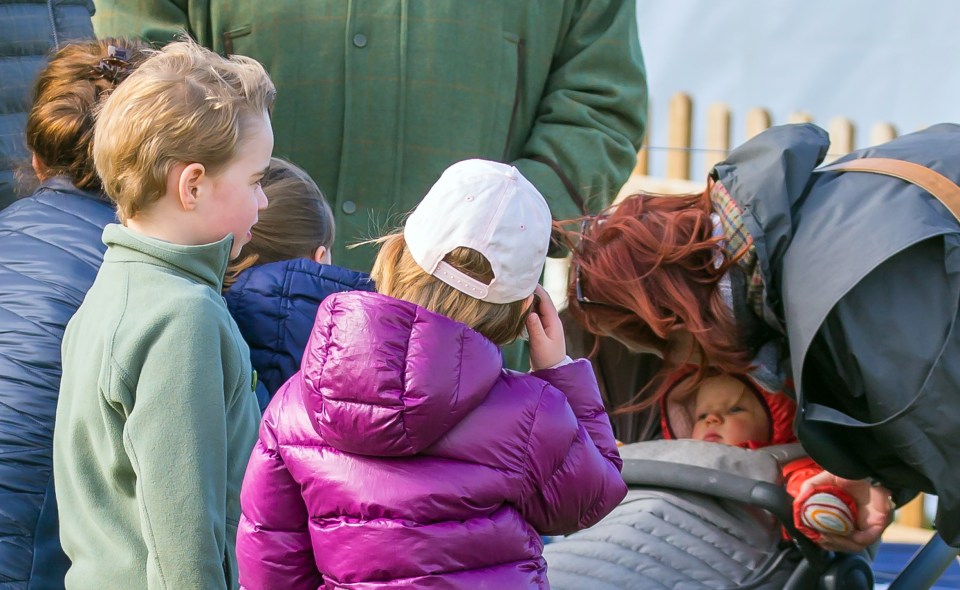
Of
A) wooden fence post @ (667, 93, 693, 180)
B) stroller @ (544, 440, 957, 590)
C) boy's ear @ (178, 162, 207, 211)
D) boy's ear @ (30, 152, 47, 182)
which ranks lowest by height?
wooden fence post @ (667, 93, 693, 180)

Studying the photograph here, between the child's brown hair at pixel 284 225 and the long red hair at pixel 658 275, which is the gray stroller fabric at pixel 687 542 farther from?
the child's brown hair at pixel 284 225

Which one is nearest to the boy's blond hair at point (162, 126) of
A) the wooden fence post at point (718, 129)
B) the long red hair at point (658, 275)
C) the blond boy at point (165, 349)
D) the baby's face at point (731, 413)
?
the blond boy at point (165, 349)

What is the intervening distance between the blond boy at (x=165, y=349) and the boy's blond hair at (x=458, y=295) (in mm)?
229

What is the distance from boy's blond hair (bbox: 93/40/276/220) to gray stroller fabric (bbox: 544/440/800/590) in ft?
2.83

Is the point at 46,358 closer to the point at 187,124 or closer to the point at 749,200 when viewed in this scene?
the point at 187,124

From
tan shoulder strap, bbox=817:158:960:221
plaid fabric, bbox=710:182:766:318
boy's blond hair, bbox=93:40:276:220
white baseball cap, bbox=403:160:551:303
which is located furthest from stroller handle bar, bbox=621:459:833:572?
boy's blond hair, bbox=93:40:276:220

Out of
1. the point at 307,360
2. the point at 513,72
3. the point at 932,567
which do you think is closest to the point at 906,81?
the point at 513,72

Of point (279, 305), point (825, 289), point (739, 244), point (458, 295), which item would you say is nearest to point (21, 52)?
point (279, 305)

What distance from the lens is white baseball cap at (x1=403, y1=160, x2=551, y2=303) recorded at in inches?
62.6

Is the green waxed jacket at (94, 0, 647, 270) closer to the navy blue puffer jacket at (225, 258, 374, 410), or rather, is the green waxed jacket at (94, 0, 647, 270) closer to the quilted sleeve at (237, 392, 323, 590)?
the navy blue puffer jacket at (225, 258, 374, 410)

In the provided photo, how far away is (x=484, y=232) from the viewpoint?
159 centimetres

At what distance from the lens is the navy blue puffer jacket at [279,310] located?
6.60 feet

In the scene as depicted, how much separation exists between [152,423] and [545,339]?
19.6 inches

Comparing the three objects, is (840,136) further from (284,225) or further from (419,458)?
(419,458)
